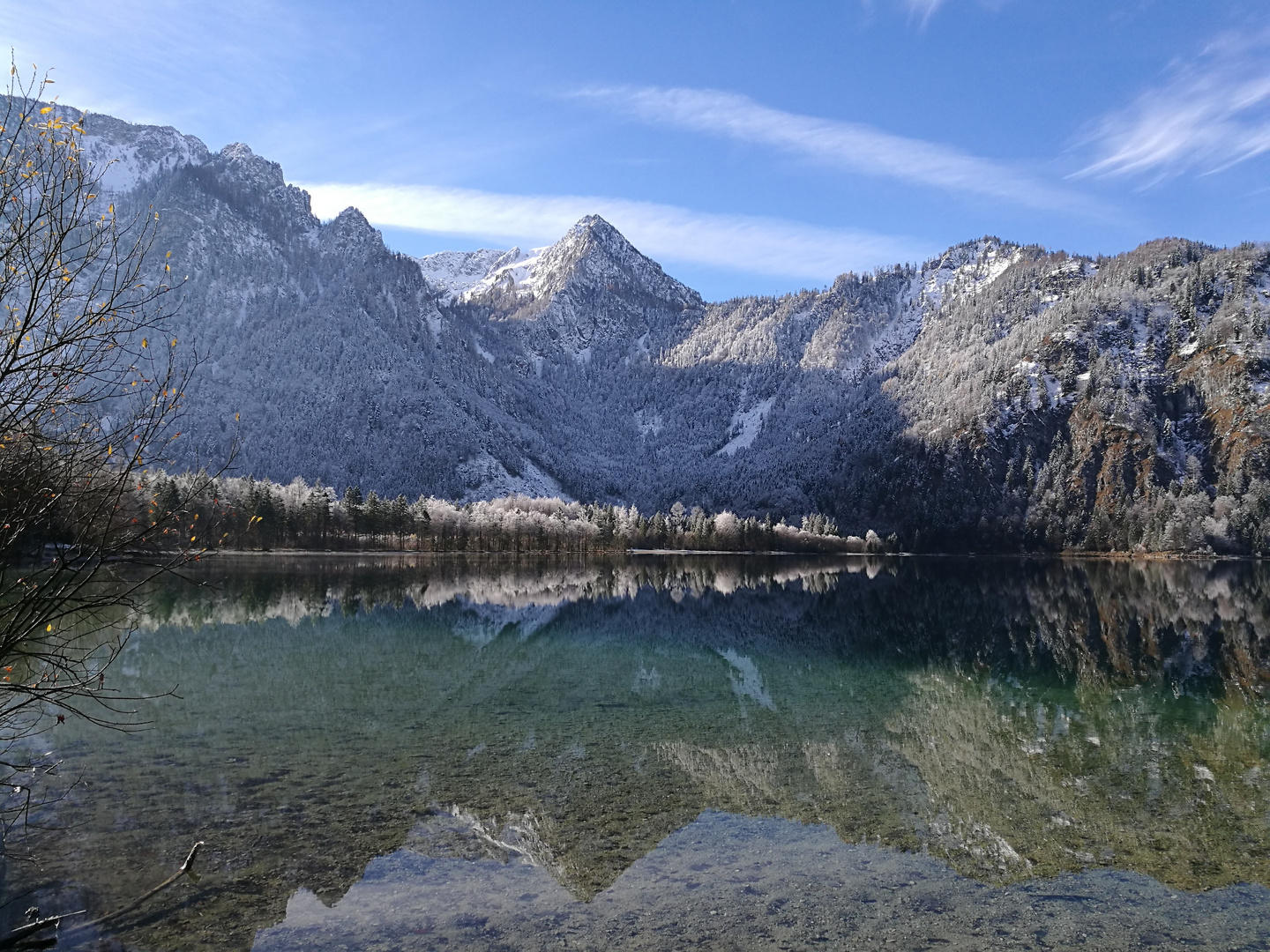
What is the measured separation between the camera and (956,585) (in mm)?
91125

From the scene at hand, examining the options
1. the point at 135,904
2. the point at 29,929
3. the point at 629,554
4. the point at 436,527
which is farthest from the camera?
the point at 629,554

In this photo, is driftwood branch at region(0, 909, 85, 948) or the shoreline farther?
the shoreline

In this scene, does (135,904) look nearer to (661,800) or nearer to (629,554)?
(661,800)

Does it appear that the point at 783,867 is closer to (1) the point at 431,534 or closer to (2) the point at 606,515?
(1) the point at 431,534

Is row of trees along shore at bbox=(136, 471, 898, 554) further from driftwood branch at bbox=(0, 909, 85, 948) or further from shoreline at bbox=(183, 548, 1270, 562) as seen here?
driftwood branch at bbox=(0, 909, 85, 948)

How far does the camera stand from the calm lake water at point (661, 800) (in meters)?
11.2

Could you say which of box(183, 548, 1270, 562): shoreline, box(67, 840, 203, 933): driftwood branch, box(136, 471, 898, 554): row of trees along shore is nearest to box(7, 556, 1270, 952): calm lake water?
box(67, 840, 203, 933): driftwood branch

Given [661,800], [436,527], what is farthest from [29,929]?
[436,527]

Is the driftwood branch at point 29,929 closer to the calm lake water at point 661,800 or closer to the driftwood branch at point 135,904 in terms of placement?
the driftwood branch at point 135,904

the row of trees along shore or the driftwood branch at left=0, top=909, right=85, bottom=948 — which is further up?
the driftwood branch at left=0, top=909, right=85, bottom=948

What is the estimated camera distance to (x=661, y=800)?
1616cm

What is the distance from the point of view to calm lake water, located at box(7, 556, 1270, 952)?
11188 millimetres

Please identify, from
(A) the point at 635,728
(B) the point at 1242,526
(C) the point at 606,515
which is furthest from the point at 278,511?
(B) the point at 1242,526

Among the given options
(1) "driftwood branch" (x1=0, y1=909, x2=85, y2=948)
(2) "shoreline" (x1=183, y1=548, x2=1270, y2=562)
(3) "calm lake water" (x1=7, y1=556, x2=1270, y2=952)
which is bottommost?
(2) "shoreline" (x1=183, y1=548, x2=1270, y2=562)
